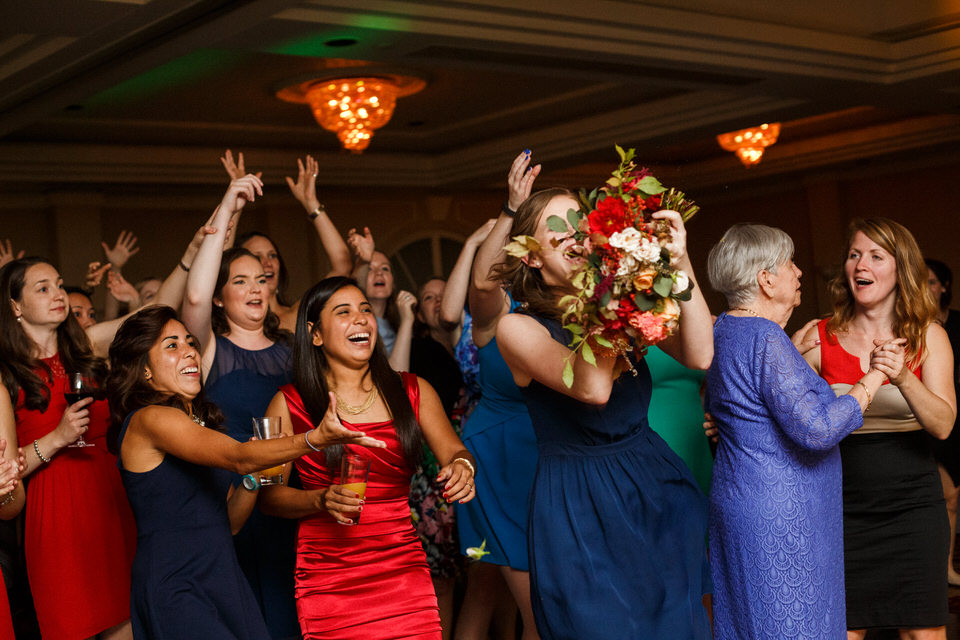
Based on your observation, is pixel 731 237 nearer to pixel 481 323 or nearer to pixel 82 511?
pixel 481 323

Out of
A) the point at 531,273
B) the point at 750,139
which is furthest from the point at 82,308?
the point at 750,139

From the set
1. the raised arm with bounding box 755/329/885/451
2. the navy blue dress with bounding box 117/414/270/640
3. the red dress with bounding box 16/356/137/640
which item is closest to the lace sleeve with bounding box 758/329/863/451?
the raised arm with bounding box 755/329/885/451

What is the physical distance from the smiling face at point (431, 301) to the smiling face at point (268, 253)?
1.30m

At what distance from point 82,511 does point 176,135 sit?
600 cm

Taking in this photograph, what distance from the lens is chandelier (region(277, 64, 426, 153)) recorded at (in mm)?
7223

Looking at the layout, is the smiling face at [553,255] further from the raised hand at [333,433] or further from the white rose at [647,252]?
the raised hand at [333,433]

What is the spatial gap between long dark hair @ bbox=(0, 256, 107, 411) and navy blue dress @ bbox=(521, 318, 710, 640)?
2.02m

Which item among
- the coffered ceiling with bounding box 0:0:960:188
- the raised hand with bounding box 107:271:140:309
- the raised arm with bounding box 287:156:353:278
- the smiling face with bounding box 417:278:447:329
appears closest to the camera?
the raised arm with bounding box 287:156:353:278

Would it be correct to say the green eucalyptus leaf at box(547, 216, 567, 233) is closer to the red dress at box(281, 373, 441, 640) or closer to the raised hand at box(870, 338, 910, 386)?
the red dress at box(281, 373, 441, 640)

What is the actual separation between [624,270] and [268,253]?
2.56 meters

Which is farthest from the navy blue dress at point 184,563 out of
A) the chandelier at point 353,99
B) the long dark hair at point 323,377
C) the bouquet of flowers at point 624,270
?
the chandelier at point 353,99

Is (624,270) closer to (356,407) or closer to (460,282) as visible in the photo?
(356,407)

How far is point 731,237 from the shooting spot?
9.36 ft

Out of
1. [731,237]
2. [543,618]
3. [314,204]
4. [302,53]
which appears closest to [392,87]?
[302,53]
